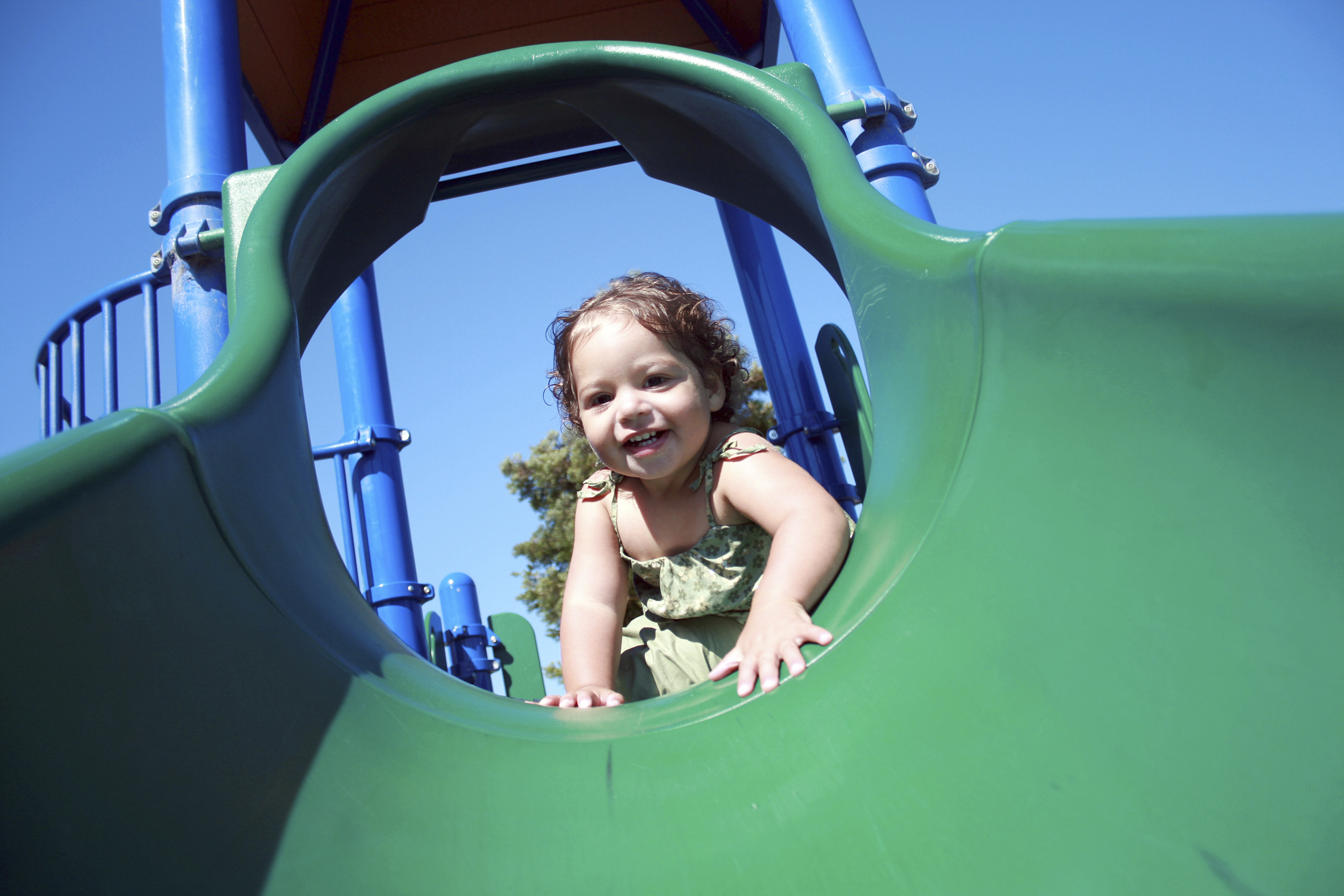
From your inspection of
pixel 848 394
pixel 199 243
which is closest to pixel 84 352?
pixel 199 243

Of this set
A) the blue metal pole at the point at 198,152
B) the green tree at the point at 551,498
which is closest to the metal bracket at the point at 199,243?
the blue metal pole at the point at 198,152

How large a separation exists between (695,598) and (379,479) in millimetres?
1465

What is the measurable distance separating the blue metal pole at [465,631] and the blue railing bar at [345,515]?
64 centimetres

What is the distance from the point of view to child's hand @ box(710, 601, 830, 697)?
82 centimetres

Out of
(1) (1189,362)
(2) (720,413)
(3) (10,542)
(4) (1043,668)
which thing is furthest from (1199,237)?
(2) (720,413)

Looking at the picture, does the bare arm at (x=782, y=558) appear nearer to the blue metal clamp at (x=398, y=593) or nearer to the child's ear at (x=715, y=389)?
the child's ear at (x=715, y=389)

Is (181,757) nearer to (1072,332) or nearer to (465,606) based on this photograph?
(1072,332)

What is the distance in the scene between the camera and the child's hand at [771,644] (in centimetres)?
82

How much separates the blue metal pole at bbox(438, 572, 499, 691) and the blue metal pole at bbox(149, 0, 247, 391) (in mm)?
1623

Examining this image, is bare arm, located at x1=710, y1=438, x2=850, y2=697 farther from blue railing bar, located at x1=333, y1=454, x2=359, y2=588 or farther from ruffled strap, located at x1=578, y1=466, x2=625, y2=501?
blue railing bar, located at x1=333, y1=454, x2=359, y2=588

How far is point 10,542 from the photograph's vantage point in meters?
0.54

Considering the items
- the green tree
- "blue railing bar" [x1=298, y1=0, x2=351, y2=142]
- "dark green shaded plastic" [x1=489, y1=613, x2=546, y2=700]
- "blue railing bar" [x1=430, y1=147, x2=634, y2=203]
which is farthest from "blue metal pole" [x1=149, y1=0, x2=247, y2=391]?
the green tree

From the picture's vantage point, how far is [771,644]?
0.88m

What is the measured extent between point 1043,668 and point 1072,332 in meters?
0.25
